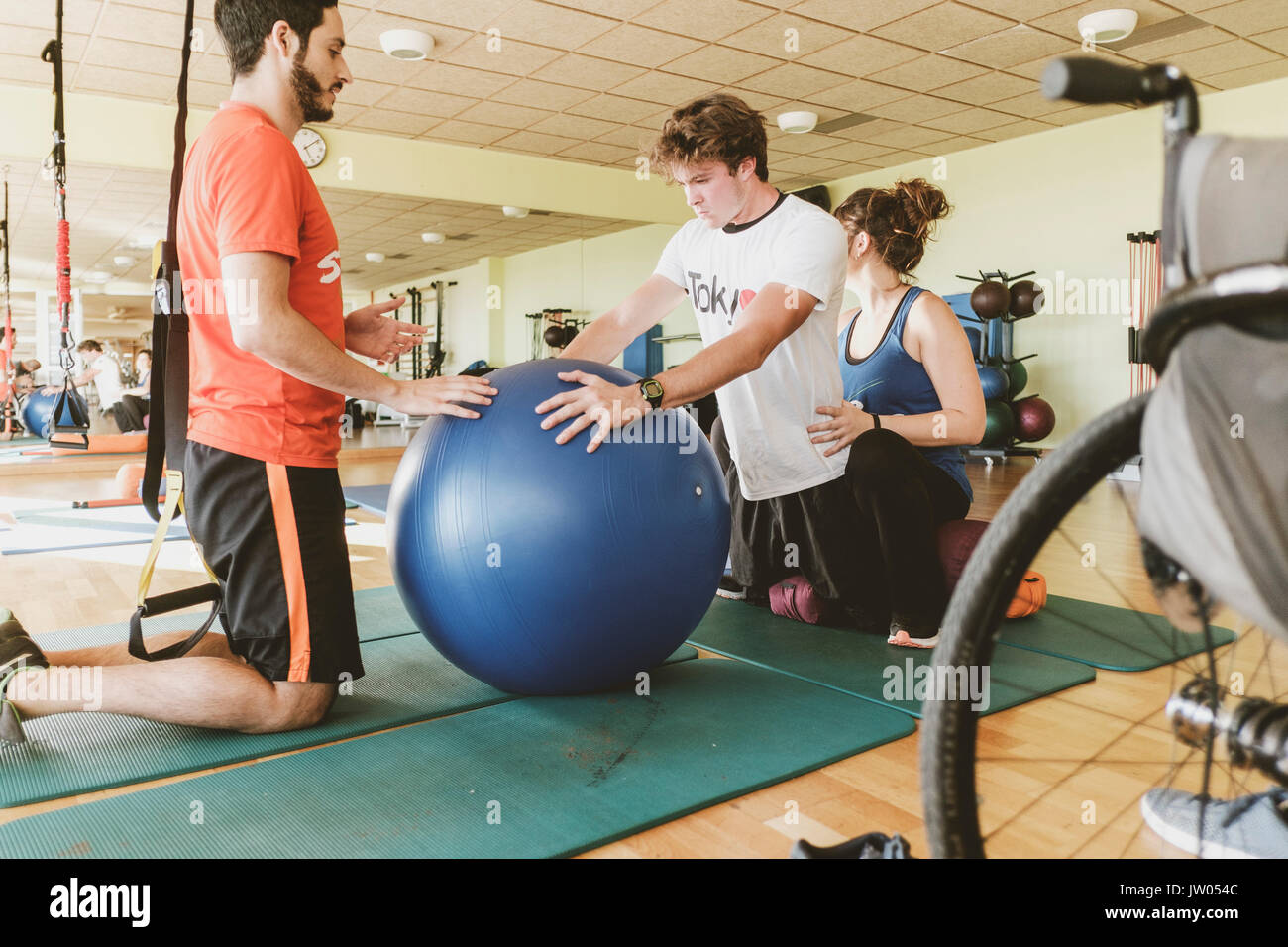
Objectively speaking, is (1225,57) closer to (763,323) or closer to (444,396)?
(763,323)

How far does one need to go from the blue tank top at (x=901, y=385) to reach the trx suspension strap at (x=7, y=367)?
6468mm

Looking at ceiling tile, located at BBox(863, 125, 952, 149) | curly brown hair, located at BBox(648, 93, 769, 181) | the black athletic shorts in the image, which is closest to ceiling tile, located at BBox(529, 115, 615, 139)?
ceiling tile, located at BBox(863, 125, 952, 149)

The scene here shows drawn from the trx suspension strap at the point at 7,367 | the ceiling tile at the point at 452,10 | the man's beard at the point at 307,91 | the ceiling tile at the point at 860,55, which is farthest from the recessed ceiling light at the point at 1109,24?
the trx suspension strap at the point at 7,367

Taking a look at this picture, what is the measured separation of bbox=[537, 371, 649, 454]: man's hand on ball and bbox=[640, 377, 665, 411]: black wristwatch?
6cm

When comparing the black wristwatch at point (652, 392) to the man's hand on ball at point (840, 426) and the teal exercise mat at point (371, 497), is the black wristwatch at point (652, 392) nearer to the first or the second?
the man's hand on ball at point (840, 426)

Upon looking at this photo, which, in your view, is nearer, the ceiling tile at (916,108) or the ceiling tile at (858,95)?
the ceiling tile at (858,95)

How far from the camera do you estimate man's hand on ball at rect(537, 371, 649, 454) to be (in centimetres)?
164

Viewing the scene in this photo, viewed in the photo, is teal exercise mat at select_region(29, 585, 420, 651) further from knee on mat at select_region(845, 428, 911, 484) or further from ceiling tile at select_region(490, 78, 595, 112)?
ceiling tile at select_region(490, 78, 595, 112)

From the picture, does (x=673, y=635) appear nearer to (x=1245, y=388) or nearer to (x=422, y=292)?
(x=1245, y=388)

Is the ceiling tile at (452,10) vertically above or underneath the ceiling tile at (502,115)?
underneath

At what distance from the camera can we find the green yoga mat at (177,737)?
1544 millimetres

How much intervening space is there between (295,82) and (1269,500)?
1.65m

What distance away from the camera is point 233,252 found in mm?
1532
